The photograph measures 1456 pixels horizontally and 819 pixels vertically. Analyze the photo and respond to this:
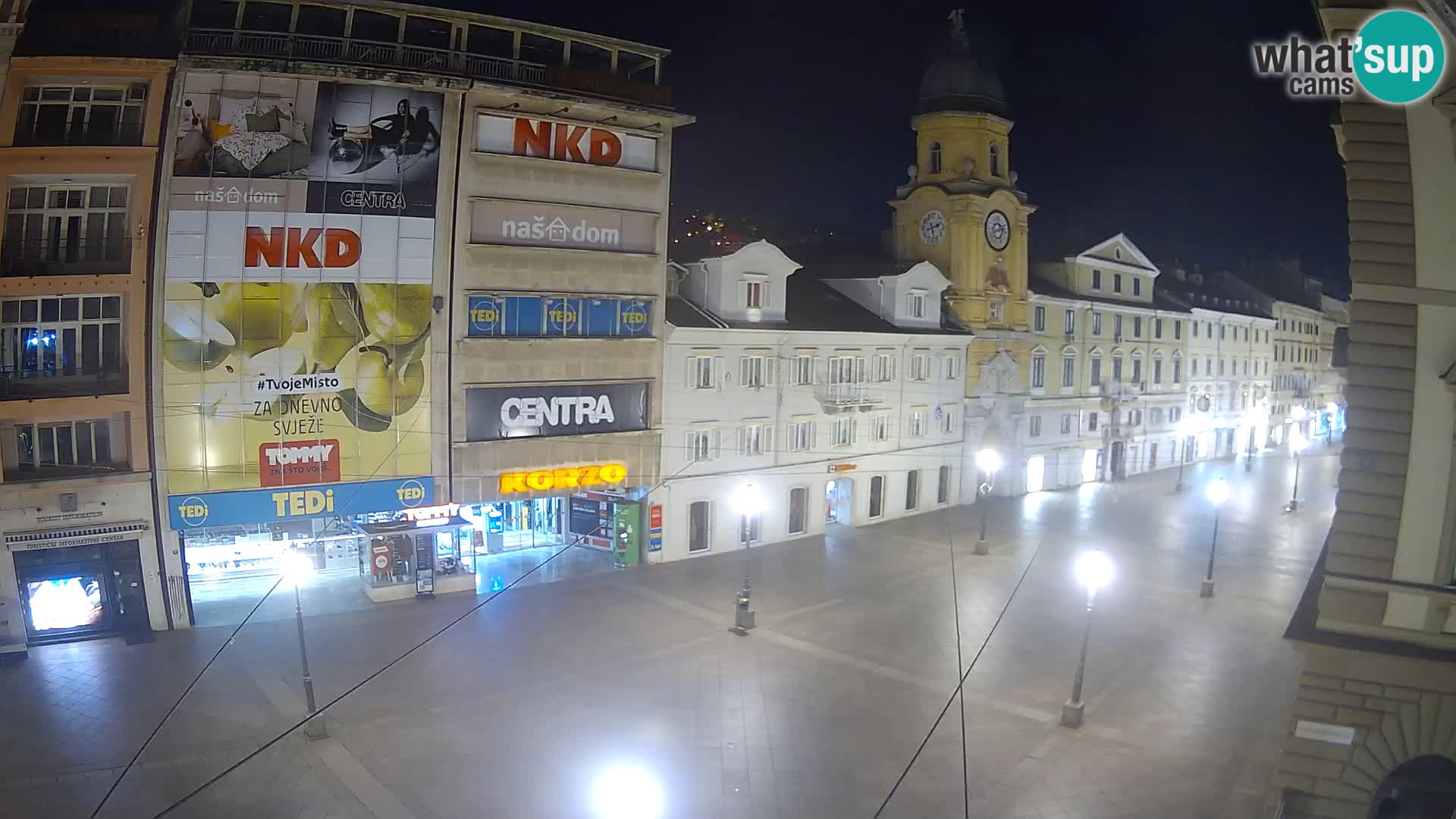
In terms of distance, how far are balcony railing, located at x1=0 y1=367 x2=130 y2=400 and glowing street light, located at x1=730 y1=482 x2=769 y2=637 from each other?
16.8 m

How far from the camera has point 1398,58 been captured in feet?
34.2

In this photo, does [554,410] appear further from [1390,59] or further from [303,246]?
[1390,59]

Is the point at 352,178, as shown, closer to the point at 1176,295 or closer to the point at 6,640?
the point at 6,640

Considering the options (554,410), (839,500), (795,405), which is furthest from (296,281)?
(839,500)

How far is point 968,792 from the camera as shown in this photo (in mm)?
16828

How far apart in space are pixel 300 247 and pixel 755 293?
15968 millimetres

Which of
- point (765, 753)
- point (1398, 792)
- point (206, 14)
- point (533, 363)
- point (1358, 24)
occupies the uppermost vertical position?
point (206, 14)

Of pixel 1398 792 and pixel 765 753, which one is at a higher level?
pixel 1398 792

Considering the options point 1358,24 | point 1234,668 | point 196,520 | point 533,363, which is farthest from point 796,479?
point 1358,24

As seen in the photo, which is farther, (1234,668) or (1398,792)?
(1234,668)

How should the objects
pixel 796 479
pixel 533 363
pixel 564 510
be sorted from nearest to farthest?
1. pixel 533 363
2. pixel 564 510
3. pixel 796 479

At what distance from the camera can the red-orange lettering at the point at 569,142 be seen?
94.7 feet

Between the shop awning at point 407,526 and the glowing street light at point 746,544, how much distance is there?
28.7 ft

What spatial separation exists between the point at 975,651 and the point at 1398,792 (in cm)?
1322
